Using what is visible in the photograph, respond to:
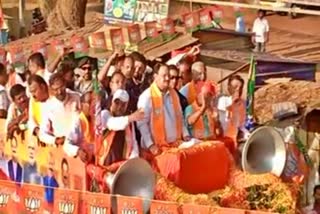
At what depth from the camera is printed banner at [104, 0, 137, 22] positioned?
5430 millimetres

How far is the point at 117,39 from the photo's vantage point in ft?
16.8

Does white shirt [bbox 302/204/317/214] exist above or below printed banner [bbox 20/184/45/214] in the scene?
above

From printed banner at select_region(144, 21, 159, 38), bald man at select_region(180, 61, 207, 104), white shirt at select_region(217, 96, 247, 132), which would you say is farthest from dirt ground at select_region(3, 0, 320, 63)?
white shirt at select_region(217, 96, 247, 132)

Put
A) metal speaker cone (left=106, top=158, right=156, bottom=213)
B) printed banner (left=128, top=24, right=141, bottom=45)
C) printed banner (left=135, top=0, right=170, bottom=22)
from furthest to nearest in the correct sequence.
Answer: printed banner (left=135, top=0, right=170, bottom=22) < printed banner (left=128, top=24, right=141, bottom=45) < metal speaker cone (left=106, top=158, right=156, bottom=213)

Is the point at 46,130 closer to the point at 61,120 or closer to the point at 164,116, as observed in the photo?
the point at 61,120

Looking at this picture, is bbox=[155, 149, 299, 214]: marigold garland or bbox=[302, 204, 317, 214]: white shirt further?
bbox=[302, 204, 317, 214]: white shirt

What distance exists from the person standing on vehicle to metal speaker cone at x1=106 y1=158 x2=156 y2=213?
744 millimetres

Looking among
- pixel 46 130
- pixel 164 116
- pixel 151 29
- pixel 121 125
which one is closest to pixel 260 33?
pixel 151 29

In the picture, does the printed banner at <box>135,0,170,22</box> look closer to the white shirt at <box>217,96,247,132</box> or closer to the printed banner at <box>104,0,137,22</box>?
the printed banner at <box>104,0,137,22</box>

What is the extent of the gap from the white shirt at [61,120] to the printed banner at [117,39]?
11.1 inches

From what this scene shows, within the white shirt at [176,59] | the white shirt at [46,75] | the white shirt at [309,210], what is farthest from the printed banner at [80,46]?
the white shirt at [309,210]

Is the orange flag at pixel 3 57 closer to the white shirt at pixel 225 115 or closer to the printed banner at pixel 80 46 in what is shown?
the printed banner at pixel 80 46

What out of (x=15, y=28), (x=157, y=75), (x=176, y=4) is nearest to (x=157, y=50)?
(x=157, y=75)

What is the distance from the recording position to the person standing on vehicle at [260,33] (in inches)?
203
